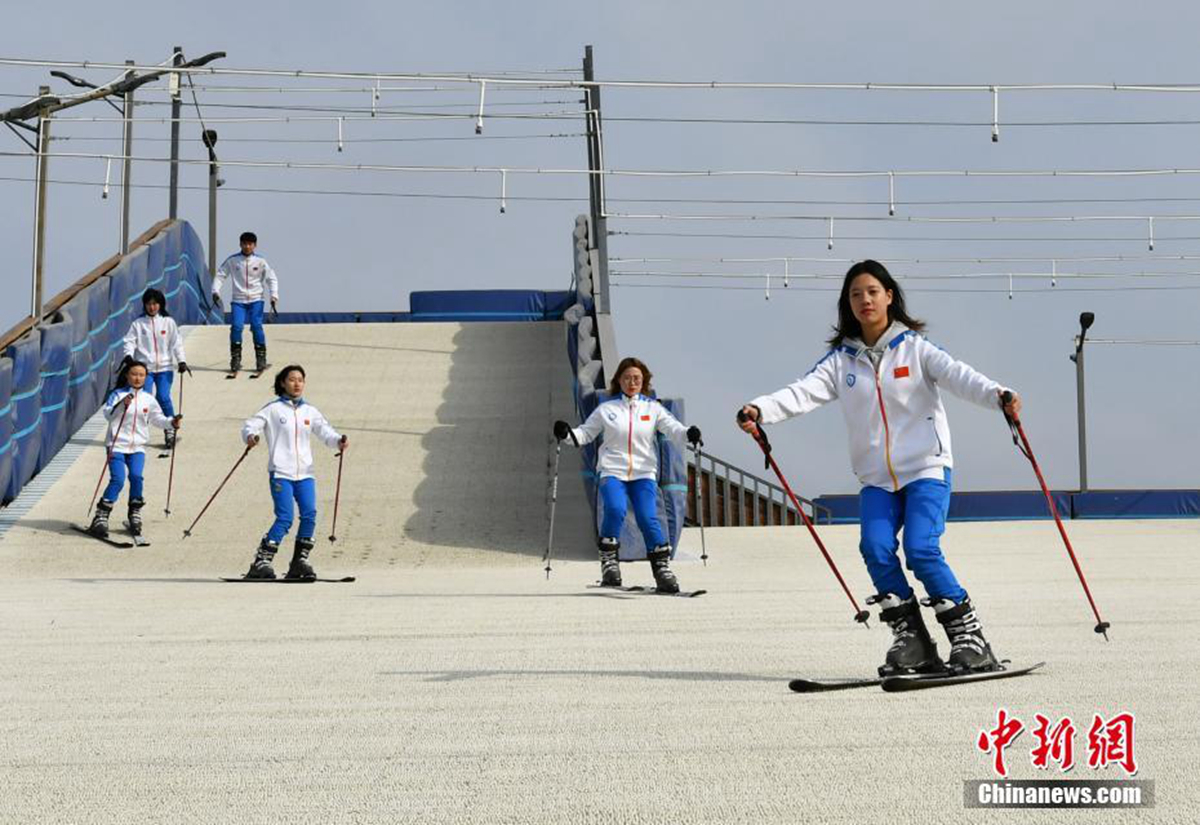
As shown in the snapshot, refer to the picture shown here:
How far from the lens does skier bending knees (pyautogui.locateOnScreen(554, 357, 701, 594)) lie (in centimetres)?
1263

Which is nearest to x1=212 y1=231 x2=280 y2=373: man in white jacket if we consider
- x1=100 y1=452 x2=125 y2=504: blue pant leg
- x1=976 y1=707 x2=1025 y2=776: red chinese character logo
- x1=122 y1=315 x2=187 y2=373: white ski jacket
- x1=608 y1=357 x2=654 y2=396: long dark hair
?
x1=122 y1=315 x2=187 y2=373: white ski jacket

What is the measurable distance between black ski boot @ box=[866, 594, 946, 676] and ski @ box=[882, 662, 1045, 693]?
0.16m

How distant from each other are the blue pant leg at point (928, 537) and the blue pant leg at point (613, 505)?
604cm

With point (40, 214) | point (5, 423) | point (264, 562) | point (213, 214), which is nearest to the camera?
point (264, 562)

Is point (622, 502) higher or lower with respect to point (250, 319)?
lower

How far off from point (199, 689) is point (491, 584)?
6174 mm

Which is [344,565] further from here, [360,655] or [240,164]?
[240,164]

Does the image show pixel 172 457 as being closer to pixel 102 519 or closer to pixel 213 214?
pixel 102 519

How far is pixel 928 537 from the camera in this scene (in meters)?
6.64

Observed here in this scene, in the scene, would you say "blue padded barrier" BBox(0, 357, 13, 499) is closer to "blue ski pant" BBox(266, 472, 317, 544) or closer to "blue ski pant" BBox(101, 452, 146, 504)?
"blue ski pant" BBox(101, 452, 146, 504)

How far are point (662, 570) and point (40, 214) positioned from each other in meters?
13.0

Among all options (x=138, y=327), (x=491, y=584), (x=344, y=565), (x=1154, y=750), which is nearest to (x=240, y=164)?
(x=138, y=327)

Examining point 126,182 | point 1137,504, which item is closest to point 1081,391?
point 1137,504

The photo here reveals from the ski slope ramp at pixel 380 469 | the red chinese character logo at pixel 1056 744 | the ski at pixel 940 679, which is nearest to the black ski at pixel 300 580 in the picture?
the ski slope ramp at pixel 380 469
